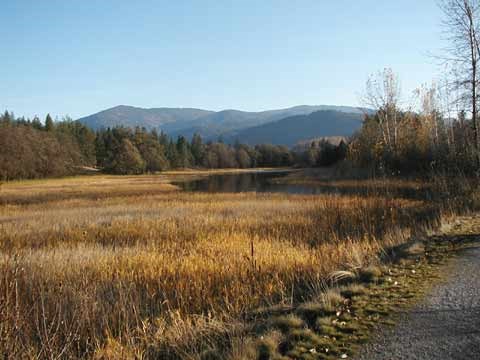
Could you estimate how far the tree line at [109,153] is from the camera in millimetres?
58850

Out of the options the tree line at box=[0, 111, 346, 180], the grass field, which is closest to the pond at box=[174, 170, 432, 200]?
the grass field

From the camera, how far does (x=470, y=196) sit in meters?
12.7

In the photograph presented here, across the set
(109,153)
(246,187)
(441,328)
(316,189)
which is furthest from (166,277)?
(109,153)

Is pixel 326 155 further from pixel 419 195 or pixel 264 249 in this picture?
pixel 264 249

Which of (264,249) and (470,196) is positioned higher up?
(470,196)

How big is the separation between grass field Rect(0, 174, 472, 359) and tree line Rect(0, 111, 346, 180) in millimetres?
50618

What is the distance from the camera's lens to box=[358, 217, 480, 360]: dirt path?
3.39 m

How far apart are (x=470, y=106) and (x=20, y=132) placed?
6118 cm

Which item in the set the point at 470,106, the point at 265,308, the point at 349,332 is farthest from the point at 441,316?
the point at 470,106

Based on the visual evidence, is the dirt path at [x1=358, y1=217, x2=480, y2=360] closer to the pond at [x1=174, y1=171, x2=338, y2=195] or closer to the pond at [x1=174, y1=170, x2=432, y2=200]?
the pond at [x1=174, y1=170, x2=432, y2=200]

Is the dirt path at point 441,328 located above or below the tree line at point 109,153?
below

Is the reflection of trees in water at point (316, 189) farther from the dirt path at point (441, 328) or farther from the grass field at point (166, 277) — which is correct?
the dirt path at point (441, 328)

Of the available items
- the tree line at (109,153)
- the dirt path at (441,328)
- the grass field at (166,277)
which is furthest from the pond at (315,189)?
the tree line at (109,153)

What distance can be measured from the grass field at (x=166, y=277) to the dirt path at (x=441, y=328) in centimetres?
154
